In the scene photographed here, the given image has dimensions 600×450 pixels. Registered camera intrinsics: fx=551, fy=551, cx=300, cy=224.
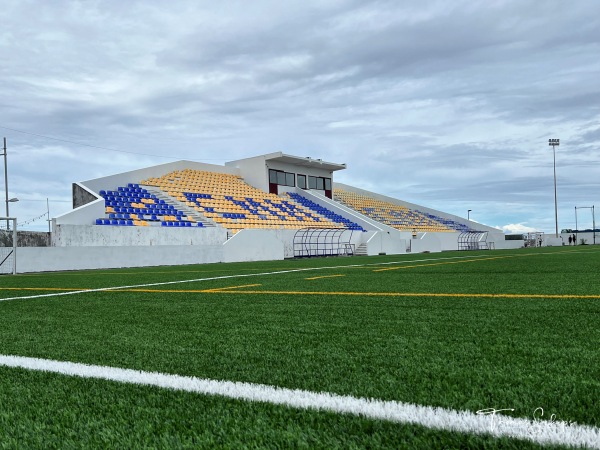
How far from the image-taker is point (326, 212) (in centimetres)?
3500

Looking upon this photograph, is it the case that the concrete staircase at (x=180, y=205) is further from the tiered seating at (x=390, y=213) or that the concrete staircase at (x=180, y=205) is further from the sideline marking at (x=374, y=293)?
the sideline marking at (x=374, y=293)

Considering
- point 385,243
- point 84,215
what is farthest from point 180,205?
point 385,243

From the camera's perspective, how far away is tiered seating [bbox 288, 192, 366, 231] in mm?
33344

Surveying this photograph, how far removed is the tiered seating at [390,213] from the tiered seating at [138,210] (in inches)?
666

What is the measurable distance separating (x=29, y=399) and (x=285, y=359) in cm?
112

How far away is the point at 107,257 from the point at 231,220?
8.97 meters

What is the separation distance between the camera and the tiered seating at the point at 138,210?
70.8 ft

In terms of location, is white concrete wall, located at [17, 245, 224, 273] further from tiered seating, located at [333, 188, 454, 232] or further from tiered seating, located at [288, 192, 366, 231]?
tiered seating, located at [333, 188, 454, 232]

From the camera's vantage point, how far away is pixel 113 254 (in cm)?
1823

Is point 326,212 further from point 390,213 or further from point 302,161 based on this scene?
point 390,213

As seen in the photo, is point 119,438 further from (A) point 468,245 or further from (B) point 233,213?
(A) point 468,245

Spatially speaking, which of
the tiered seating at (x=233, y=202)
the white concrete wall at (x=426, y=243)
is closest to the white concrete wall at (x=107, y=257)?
the tiered seating at (x=233, y=202)

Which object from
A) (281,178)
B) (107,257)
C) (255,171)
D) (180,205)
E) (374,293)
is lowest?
(374,293)

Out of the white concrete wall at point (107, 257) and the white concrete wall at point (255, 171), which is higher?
the white concrete wall at point (255, 171)
